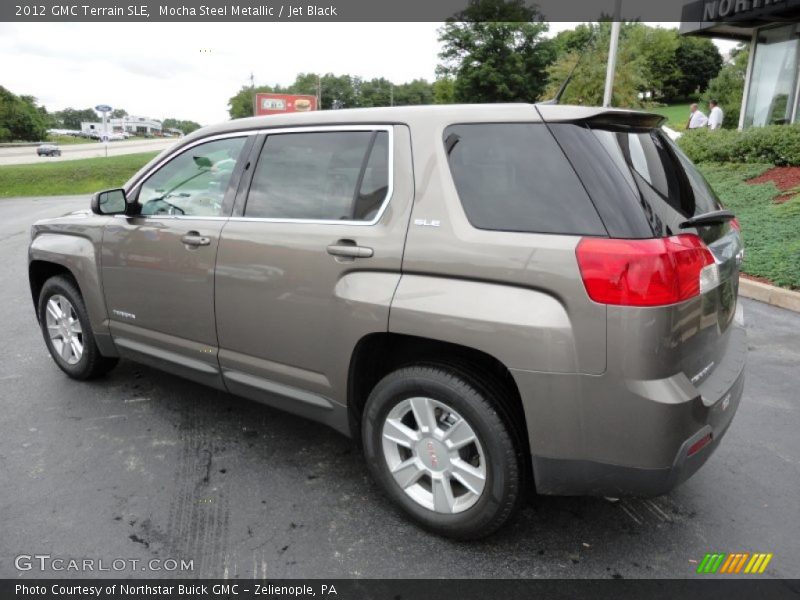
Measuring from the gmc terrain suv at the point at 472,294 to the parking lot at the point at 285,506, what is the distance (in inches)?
10.3

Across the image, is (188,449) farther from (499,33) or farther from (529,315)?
(499,33)

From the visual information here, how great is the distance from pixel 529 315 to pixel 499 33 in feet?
220

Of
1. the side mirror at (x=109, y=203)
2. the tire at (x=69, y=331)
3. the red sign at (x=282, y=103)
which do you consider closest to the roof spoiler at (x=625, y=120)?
the side mirror at (x=109, y=203)

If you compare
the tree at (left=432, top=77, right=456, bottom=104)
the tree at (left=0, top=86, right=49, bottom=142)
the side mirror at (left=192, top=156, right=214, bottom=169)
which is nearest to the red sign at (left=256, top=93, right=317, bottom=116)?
the tree at (left=432, top=77, right=456, bottom=104)

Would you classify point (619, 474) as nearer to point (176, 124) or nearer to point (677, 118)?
point (677, 118)

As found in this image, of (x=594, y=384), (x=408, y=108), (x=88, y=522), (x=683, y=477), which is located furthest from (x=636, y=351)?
(x=88, y=522)

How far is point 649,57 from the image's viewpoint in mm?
69812

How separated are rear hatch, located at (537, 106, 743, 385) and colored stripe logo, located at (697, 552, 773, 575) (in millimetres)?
800

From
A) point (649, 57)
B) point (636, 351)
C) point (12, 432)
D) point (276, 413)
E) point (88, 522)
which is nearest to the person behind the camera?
point (636, 351)

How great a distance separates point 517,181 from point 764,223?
26.1ft

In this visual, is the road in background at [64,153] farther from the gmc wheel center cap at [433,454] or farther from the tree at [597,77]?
the gmc wheel center cap at [433,454]

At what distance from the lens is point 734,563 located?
8.29 feet

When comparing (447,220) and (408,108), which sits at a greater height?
(408,108)

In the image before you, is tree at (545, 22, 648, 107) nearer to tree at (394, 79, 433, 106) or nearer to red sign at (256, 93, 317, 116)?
red sign at (256, 93, 317, 116)
